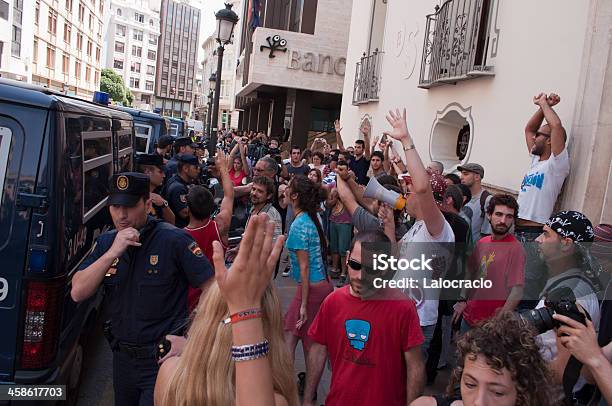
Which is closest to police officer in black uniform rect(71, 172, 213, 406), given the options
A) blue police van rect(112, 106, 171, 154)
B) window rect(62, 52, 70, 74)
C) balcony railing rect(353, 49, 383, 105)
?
blue police van rect(112, 106, 171, 154)

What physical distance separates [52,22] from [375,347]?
57017mm

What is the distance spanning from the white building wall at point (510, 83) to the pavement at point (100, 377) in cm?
291

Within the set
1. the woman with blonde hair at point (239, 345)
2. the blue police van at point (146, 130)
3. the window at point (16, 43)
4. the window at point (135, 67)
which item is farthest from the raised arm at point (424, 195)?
the window at point (135, 67)

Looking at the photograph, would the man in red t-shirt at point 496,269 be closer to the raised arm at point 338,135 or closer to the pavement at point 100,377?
the pavement at point 100,377

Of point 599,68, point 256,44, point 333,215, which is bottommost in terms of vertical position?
point 333,215

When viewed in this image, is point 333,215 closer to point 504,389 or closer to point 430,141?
point 430,141

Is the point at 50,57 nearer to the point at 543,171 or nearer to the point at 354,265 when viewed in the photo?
the point at 543,171

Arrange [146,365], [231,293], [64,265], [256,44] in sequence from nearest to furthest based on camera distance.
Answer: [231,293] < [146,365] < [64,265] < [256,44]

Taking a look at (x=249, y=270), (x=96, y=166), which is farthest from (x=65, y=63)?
(x=249, y=270)

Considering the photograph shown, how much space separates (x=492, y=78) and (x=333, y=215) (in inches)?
111

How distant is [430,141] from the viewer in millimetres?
8922

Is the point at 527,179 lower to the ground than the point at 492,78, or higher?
lower

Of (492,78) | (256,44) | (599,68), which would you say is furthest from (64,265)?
(256,44)

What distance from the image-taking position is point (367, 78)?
1311cm
